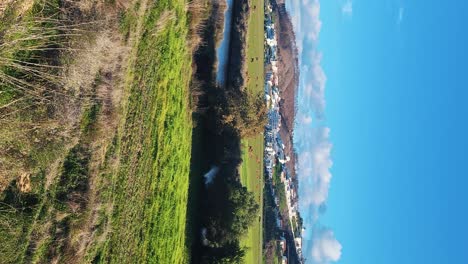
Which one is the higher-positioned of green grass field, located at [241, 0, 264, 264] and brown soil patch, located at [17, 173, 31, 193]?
green grass field, located at [241, 0, 264, 264]

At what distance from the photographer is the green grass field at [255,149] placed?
3412 cm

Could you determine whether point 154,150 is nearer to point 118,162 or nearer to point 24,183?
point 118,162

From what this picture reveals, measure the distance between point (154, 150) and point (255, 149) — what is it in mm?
19883

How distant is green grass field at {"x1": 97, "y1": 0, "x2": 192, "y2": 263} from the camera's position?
587 inches

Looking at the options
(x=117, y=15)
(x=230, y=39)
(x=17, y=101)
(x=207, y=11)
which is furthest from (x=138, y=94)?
(x=230, y=39)

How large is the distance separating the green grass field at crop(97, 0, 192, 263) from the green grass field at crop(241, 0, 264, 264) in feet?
40.5

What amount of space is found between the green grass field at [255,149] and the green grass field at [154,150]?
12352mm

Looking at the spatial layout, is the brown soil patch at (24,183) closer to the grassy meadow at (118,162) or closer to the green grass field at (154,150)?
the grassy meadow at (118,162)

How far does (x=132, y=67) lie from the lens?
15.1 m

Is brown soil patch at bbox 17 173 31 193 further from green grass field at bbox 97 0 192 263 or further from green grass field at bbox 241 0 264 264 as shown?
green grass field at bbox 241 0 264 264

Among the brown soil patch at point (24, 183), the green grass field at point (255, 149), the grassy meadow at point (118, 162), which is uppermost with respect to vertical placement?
the green grass field at point (255, 149)

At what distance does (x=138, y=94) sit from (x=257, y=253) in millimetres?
24038

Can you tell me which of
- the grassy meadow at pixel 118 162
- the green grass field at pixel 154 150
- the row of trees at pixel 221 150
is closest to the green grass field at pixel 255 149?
the row of trees at pixel 221 150

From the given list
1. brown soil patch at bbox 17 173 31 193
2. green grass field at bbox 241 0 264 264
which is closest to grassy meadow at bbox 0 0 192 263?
brown soil patch at bbox 17 173 31 193
